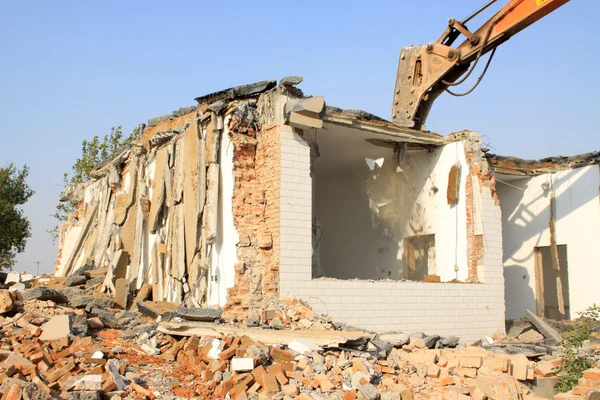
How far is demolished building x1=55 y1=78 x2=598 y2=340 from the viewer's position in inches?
403

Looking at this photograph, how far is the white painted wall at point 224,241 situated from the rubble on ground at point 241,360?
910mm

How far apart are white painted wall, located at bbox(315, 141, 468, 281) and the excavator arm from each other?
1.34m

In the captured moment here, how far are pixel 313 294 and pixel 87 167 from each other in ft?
66.5

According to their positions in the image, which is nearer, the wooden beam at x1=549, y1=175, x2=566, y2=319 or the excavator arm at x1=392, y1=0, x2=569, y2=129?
the excavator arm at x1=392, y1=0, x2=569, y2=129

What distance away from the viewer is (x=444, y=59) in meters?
11.9

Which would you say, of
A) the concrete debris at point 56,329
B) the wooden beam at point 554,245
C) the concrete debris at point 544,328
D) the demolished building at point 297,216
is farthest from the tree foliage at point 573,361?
the concrete debris at point 56,329

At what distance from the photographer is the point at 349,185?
16344mm

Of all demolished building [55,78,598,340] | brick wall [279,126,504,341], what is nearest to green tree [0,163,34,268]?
demolished building [55,78,598,340]

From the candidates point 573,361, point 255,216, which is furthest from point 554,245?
point 255,216

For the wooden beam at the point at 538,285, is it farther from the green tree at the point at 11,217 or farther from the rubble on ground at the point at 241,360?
the green tree at the point at 11,217

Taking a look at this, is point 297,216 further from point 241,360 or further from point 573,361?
point 573,361

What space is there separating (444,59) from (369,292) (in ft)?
16.8

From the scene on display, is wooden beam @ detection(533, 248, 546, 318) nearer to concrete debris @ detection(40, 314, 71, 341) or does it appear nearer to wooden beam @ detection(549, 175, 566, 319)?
wooden beam @ detection(549, 175, 566, 319)

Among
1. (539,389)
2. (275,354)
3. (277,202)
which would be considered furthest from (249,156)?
(539,389)
